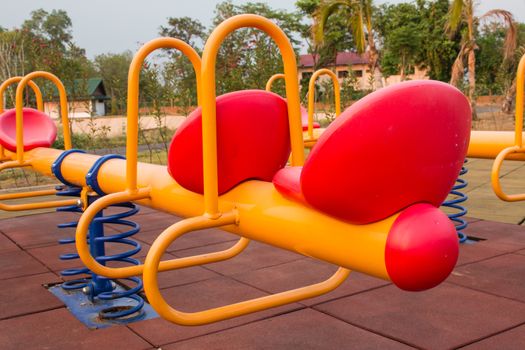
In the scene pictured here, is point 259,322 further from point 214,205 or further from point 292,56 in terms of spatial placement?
point 292,56

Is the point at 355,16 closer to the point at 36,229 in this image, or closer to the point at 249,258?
the point at 36,229

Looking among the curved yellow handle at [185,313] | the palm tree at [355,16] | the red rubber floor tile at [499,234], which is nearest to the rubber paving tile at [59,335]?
the curved yellow handle at [185,313]

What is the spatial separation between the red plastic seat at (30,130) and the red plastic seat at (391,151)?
3.48 meters

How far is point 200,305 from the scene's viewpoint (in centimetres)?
346

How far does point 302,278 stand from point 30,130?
2.48 m

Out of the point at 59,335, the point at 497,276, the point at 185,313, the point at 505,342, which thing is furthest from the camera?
the point at 497,276

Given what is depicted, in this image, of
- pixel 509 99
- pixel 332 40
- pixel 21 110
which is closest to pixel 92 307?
pixel 21 110

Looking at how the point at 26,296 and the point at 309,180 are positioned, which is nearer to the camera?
the point at 309,180

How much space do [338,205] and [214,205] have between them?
1.74ft

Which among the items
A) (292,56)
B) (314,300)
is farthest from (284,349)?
(292,56)

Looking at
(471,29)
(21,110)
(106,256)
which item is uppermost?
(471,29)

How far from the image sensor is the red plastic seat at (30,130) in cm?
448

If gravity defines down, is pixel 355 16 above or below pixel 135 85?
above

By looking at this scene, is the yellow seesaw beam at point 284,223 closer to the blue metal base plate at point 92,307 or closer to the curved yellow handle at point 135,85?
the curved yellow handle at point 135,85
